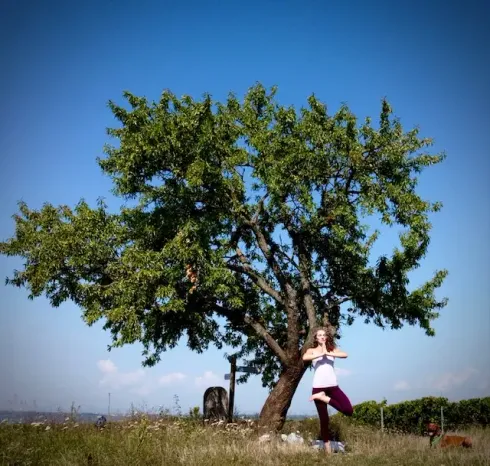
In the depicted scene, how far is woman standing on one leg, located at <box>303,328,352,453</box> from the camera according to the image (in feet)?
30.7

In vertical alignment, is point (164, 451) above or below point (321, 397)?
below

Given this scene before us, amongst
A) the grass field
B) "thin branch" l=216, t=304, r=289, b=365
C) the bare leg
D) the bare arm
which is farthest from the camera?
"thin branch" l=216, t=304, r=289, b=365

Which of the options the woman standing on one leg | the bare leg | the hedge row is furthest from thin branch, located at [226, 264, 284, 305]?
the hedge row

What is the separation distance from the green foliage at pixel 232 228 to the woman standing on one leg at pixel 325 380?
4.99 meters

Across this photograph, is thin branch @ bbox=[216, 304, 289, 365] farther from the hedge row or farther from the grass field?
the hedge row

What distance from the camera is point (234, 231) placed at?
1764 cm

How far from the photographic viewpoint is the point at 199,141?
46.3ft

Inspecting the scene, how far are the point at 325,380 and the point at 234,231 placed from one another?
8.93 m

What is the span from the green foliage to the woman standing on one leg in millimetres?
4991

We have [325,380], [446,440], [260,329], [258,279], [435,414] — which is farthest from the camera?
[435,414]

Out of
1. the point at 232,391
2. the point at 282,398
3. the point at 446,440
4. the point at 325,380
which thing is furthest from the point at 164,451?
the point at 232,391

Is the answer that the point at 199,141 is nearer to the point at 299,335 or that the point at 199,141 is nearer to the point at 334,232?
the point at 334,232

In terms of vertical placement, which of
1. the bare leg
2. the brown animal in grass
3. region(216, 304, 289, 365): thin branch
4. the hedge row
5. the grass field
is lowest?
the hedge row

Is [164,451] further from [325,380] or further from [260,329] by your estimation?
[260,329]
